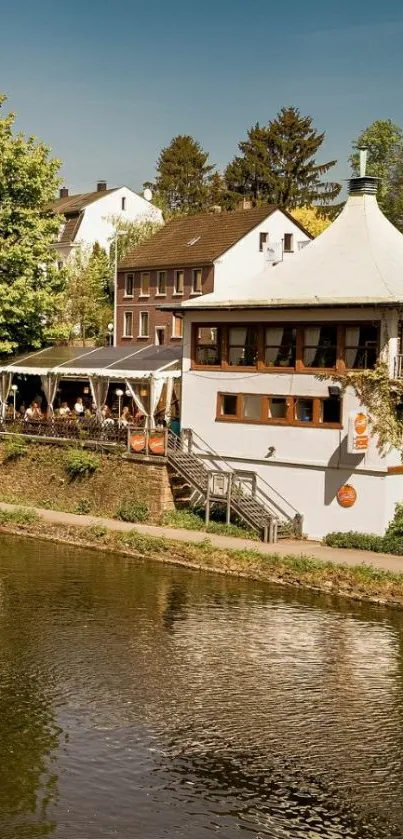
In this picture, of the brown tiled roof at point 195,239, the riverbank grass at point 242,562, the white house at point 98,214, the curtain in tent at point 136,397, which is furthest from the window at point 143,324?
the riverbank grass at point 242,562

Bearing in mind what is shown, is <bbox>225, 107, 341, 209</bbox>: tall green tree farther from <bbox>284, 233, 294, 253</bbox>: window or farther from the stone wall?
the stone wall

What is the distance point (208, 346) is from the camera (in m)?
39.5

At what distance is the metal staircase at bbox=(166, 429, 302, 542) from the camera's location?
35469 millimetres

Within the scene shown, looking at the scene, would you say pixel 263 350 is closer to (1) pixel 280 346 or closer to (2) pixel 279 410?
(1) pixel 280 346

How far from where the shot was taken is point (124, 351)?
4581cm

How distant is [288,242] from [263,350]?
31.9 m

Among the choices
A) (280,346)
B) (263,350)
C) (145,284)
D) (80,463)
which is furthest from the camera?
(145,284)

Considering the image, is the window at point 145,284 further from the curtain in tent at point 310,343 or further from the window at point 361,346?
the window at point 361,346

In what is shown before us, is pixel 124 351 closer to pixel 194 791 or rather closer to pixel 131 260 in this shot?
pixel 131 260

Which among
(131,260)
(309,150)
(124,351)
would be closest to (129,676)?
(124,351)

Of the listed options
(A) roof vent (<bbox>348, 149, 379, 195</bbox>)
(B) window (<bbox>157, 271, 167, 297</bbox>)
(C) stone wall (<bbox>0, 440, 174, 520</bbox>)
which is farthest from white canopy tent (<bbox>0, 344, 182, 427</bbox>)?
(B) window (<bbox>157, 271, 167, 297</bbox>)

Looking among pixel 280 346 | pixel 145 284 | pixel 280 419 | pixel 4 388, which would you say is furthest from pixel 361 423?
pixel 145 284

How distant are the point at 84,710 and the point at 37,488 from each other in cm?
2276

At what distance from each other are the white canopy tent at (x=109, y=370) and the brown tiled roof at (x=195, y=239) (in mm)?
17744
